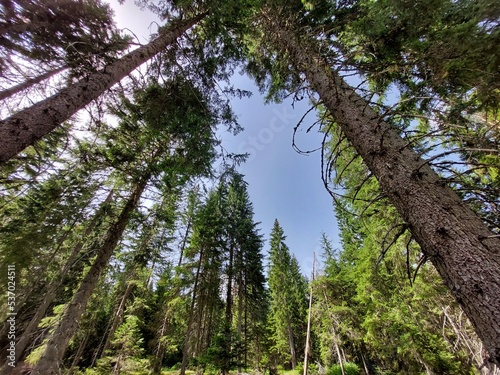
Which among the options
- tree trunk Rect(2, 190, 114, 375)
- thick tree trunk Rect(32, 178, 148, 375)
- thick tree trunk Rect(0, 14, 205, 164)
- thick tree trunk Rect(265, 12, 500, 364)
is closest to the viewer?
thick tree trunk Rect(265, 12, 500, 364)

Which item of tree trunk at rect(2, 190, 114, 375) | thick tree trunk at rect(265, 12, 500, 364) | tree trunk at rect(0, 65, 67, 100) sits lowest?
thick tree trunk at rect(265, 12, 500, 364)

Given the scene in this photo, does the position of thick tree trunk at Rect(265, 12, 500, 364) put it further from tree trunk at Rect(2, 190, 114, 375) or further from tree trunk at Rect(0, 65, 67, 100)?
tree trunk at Rect(2, 190, 114, 375)

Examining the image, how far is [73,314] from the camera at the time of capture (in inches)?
204

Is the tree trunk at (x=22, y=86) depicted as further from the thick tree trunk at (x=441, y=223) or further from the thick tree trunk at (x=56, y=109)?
the thick tree trunk at (x=441, y=223)

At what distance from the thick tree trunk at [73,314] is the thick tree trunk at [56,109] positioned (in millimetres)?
4418

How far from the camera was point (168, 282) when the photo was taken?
14.4 metres

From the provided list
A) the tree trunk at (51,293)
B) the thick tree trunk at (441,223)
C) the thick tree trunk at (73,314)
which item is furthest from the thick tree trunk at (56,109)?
the tree trunk at (51,293)

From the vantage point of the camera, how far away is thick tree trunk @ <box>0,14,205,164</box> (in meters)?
2.52

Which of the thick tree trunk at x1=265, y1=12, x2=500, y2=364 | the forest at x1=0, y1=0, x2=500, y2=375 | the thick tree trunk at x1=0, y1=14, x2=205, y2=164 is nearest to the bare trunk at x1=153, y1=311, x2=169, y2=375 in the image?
the forest at x1=0, y1=0, x2=500, y2=375

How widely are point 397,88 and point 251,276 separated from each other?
16.7 meters

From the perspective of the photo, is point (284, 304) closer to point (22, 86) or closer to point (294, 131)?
point (294, 131)

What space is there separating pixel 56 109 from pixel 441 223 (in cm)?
472

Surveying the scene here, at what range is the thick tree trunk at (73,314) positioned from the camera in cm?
465

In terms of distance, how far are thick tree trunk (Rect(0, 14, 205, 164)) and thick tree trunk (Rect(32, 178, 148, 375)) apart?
4.42 meters
